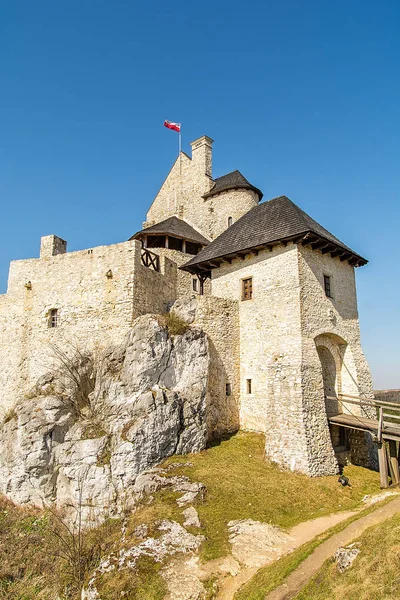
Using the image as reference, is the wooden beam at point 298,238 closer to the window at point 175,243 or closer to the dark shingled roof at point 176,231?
the dark shingled roof at point 176,231

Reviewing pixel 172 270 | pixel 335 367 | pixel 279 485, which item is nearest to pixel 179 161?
pixel 172 270

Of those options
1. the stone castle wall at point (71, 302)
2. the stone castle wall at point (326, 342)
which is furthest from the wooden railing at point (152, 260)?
the stone castle wall at point (326, 342)

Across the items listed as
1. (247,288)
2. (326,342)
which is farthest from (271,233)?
(326,342)

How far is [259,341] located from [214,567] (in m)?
9.68

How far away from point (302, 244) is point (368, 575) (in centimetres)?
1240

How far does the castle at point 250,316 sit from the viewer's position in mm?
15703

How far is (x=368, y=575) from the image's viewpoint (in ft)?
22.6

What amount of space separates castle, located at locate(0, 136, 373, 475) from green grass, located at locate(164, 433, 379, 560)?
2.74 ft

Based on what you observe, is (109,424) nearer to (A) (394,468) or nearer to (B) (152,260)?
(B) (152,260)

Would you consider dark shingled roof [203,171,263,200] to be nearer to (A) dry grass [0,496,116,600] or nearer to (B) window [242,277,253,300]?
(B) window [242,277,253,300]

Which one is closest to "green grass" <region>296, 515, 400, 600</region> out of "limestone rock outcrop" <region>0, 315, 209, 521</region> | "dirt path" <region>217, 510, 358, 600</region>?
"dirt path" <region>217, 510, 358, 600</region>

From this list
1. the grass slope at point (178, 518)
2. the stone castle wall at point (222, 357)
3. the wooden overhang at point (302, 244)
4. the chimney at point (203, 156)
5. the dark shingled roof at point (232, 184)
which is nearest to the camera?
the grass slope at point (178, 518)

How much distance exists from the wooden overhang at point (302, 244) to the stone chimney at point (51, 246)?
265 inches

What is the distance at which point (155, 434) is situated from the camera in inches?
578
